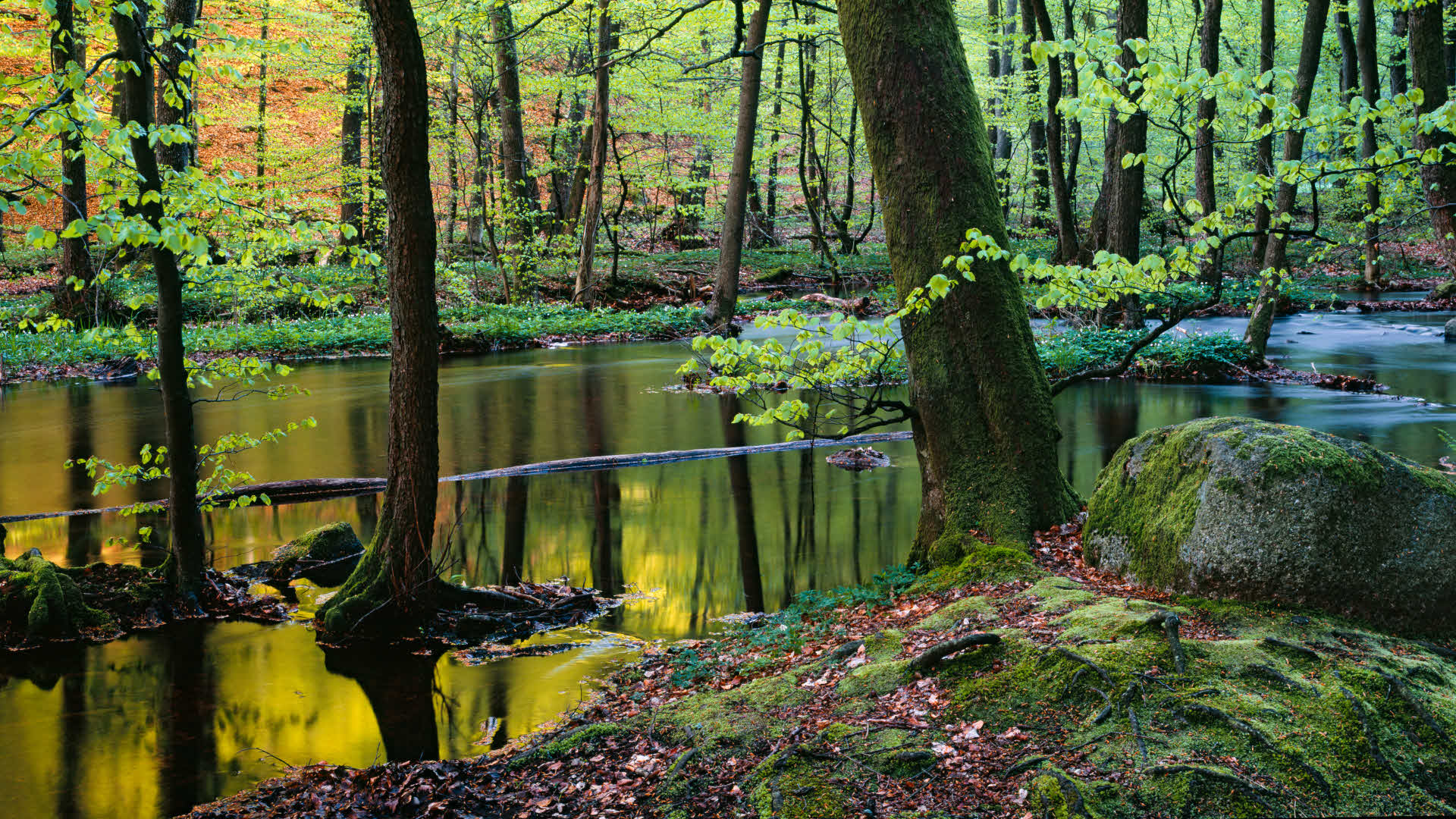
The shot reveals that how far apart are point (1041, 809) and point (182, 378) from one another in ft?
20.1

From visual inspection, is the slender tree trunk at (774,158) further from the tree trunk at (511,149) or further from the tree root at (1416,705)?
the tree root at (1416,705)

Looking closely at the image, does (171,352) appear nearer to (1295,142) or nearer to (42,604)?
(42,604)

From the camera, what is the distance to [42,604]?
6375mm

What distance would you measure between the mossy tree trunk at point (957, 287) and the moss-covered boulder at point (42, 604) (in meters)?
5.92

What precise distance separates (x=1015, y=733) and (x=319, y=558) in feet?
20.8

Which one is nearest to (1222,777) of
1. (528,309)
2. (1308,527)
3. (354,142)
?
(1308,527)

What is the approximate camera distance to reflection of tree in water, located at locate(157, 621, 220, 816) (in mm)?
4558

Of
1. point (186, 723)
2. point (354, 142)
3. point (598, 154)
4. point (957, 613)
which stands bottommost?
point (186, 723)

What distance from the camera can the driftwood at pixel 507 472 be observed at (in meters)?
9.79

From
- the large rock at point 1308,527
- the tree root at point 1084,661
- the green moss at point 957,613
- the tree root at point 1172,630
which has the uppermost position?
the large rock at point 1308,527

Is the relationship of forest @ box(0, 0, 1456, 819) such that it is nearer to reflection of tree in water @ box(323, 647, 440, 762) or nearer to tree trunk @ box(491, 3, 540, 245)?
reflection of tree in water @ box(323, 647, 440, 762)

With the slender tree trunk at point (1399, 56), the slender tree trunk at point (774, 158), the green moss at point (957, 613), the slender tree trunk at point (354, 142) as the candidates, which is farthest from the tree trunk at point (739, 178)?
the slender tree trunk at point (1399, 56)

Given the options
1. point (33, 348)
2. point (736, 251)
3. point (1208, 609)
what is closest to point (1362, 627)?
point (1208, 609)

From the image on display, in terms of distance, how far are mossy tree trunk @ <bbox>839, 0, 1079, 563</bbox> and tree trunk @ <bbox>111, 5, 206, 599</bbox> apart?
4554mm
